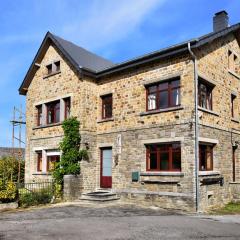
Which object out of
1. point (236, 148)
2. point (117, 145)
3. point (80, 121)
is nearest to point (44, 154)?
point (80, 121)

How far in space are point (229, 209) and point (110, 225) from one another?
7577 millimetres

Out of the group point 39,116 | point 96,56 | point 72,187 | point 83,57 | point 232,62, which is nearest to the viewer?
point 72,187

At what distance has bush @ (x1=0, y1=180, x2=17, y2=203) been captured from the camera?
16.6 m

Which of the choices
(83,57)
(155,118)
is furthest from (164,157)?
(83,57)

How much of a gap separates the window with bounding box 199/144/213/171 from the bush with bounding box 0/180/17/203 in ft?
29.0

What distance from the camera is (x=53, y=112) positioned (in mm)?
23078

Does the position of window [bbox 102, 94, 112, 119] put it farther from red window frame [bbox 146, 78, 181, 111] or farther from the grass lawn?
the grass lawn

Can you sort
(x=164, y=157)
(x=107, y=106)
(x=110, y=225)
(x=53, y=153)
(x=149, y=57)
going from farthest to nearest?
(x=53, y=153) < (x=107, y=106) < (x=149, y=57) < (x=164, y=157) < (x=110, y=225)

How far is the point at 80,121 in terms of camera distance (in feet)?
67.2

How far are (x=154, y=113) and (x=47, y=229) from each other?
338 inches

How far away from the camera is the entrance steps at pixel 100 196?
60.1 ft

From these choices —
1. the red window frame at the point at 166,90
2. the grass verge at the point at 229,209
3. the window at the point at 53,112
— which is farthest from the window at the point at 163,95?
the window at the point at 53,112

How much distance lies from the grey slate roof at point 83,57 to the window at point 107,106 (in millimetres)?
1840

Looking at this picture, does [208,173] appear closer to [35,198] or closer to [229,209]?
[229,209]
